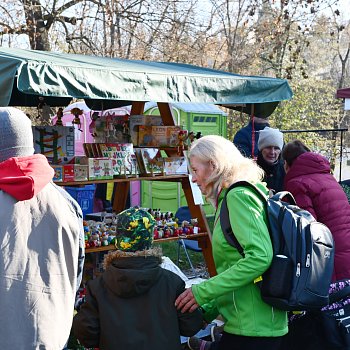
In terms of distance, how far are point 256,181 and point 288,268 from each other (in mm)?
443

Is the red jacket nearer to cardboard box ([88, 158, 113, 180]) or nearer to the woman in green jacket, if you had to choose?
the woman in green jacket

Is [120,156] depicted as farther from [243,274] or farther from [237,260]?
[243,274]

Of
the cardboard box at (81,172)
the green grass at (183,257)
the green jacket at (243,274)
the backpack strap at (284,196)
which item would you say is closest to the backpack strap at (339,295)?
the backpack strap at (284,196)

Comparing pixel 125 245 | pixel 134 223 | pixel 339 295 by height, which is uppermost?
pixel 134 223

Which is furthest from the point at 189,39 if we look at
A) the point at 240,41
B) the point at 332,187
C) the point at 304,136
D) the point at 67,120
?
the point at 332,187

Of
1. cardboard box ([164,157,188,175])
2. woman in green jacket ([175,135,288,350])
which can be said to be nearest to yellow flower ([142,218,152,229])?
woman in green jacket ([175,135,288,350])

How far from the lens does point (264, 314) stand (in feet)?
8.70

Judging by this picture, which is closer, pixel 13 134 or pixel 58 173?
pixel 13 134

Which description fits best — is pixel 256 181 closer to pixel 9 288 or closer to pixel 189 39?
pixel 9 288

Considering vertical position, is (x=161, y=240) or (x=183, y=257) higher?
(x=161, y=240)

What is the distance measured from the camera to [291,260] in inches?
103

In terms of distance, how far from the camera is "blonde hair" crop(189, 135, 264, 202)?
2.72 m

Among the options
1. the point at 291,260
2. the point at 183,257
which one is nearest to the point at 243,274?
the point at 291,260

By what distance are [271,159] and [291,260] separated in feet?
9.44
